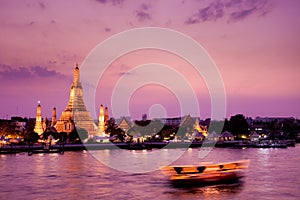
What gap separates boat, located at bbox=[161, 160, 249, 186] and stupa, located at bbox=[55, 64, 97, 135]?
4758 cm

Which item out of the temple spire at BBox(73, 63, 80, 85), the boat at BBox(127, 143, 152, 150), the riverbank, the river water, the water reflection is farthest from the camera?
the temple spire at BBox(73, 63, 80, 85)

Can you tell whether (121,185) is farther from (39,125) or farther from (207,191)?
(39,125)

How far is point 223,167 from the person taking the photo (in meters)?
26.2

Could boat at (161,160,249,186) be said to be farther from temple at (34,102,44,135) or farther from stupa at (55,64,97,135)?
temple at (34,102,44,135)

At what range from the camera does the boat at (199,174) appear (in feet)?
81.2

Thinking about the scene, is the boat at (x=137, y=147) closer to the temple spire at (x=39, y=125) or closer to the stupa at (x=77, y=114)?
the stupa at (x=77, y=114)

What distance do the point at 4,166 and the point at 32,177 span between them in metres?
7.69

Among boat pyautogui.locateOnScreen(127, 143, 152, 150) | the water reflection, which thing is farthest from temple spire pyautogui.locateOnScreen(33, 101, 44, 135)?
the water reflection

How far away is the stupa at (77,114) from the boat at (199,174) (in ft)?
156

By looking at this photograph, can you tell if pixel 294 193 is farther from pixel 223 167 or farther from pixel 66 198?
pixel 66 198

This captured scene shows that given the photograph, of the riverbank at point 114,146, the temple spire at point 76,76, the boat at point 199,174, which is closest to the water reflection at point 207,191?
the boat at point 199,174

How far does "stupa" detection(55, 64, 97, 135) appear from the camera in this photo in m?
72.4

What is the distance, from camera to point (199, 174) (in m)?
25.0

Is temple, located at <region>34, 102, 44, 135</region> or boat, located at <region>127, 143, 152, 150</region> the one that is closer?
boat, located at <region>127, 143, 152, 150</region>
